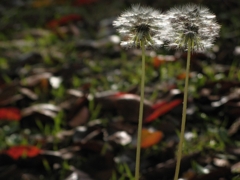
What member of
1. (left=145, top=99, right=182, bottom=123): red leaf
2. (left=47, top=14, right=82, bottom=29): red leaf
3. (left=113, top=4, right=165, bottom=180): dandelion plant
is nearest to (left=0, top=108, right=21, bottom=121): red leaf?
(left=145, top=99, right=182, bottom=123): red leaf

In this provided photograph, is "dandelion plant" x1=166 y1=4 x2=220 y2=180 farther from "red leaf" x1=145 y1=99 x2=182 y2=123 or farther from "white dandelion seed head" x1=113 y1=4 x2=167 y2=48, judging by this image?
"red leaf" x1=145 y1=99 x2=182 y2=123

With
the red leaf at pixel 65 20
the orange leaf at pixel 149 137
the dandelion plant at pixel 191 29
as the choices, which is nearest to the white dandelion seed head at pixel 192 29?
the dandelion plant at pixel 191 29

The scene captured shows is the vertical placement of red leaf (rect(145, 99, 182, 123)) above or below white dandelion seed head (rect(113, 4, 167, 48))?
below

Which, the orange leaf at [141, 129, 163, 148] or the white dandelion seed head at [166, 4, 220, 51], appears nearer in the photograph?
the white dandelion seed head at [166, 4, 220, 51]

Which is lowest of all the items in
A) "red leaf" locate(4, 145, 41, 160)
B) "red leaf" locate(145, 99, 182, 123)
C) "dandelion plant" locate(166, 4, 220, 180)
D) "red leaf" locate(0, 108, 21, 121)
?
"red leaf" locate(0, 108, 21, 121)

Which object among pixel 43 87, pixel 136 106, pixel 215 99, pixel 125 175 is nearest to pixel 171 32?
pixel 125 175

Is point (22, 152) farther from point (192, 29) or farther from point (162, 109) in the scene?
point (192, 29)

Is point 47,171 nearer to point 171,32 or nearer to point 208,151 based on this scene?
point 208,151
